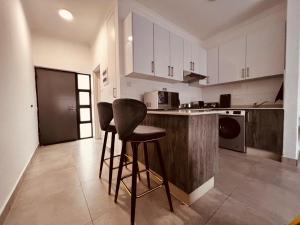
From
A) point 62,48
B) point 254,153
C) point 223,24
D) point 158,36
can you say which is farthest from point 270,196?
point 62,48

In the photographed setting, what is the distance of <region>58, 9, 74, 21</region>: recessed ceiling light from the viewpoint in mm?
2473

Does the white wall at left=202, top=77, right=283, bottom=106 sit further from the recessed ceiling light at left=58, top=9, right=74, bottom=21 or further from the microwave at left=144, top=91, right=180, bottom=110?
the recessed ceiling light at left=58, top=9, right=74, bottom=21

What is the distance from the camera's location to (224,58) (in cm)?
317

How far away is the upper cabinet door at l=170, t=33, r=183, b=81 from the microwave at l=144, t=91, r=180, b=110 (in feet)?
1.53

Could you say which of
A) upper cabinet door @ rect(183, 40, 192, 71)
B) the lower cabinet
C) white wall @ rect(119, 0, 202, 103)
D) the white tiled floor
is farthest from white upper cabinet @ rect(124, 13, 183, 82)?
the white tiled floor

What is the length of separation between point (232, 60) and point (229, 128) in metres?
1.58

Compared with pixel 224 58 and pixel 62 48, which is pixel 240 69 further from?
pixel 62 48

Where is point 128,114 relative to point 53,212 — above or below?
above

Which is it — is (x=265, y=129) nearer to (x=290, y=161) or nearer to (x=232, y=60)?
(x=290, y=161)

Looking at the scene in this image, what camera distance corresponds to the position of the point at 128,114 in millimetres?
1007

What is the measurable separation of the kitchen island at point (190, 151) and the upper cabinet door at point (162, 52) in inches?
48.6

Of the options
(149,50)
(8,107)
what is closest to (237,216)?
(149,50)

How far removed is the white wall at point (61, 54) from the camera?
3.23 m

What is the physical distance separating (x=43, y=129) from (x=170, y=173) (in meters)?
3.57
